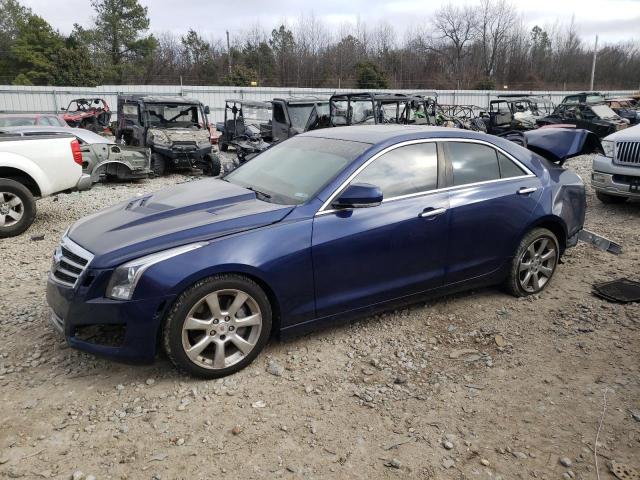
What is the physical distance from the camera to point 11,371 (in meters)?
3.46

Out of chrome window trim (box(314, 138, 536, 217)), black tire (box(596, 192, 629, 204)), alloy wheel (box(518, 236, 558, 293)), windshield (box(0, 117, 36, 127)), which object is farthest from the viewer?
windshield (box(0, 117, 36, 127))

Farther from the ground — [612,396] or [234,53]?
[234,53]

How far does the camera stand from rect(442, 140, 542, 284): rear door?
13.4ft

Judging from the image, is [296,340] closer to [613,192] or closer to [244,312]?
[244,312]

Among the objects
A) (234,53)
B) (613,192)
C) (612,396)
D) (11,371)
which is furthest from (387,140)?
(234,53)

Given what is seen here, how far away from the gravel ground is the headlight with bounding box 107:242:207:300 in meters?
0.67

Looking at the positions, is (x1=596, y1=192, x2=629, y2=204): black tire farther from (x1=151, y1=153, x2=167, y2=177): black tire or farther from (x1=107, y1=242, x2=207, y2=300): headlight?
(x1=151, y1=153, x2=167, y2=177): black tire

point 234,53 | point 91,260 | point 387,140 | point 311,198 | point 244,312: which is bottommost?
point 244,312

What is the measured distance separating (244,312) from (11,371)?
167 centimetres

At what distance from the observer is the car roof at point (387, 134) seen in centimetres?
402

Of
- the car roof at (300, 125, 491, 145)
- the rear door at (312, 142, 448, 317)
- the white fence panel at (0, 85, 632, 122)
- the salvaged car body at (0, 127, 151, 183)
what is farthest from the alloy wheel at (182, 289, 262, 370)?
Answer: the white fence panel at (0, 85, 632, 122)

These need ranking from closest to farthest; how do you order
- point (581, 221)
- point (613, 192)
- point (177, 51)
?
point (581, 221) < point (613, 192) < point (177, 51)

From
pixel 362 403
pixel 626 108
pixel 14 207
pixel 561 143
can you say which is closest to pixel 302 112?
pixel 14 207

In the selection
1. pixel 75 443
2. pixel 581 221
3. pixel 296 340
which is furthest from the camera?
pixel 581 221
